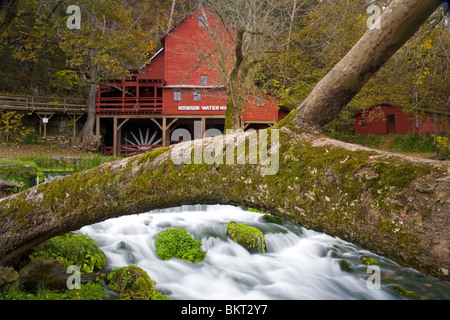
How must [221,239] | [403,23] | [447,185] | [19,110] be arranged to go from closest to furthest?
[447,185] → [403,23] → [221,239] → [19,110]

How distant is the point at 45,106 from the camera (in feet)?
83.9

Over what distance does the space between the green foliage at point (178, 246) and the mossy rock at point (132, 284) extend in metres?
1.73

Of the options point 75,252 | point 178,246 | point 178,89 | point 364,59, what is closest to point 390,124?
point 178,89

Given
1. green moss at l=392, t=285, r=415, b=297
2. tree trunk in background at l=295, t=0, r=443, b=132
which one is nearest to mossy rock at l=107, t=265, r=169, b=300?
tree trunk in background at l=295, t=0, r=443, b=132

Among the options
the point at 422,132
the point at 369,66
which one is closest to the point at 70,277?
the point at 369,66

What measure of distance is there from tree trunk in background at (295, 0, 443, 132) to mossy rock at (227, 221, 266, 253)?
247 inches

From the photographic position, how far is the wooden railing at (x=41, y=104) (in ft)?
78.7

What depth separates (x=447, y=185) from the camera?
1.69 metres

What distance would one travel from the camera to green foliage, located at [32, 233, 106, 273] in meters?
5.69

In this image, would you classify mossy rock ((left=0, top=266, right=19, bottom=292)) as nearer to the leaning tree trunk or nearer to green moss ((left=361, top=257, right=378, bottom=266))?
the leaning tree trunk

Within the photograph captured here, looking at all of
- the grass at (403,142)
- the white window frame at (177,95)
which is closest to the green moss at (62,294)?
the white window frame at (177,95)

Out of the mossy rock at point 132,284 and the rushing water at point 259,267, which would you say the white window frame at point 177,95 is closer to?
the rushing water at point 259,267
